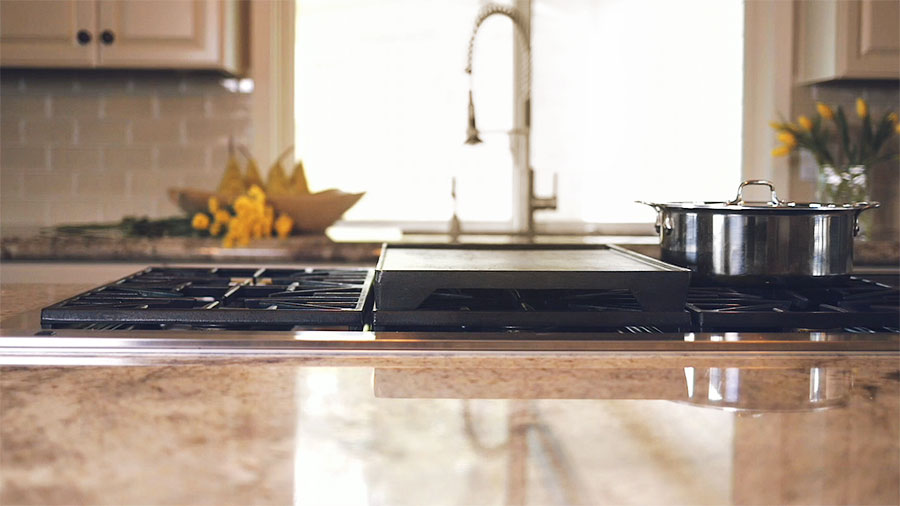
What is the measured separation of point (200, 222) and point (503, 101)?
136cm

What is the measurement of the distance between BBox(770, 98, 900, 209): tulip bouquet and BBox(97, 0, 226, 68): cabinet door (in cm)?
209

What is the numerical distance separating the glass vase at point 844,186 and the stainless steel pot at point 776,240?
1835mm

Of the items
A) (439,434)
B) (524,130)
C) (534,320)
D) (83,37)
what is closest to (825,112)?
(524,130)

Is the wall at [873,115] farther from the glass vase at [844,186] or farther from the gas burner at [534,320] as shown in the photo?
the gas burner at [534,320]

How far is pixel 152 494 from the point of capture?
17.0 inches

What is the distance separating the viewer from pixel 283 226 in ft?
8.20

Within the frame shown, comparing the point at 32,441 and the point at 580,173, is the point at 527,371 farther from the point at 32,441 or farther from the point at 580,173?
the point at 580,173

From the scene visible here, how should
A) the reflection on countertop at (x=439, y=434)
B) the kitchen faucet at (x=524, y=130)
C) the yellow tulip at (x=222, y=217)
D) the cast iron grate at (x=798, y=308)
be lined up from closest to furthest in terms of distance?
the reflection on countertop at (x=439, y=434) → the cast iron grate at (x=798, y=308) → the yellow tulip at (x=222, y=217) → the kitchen faucet at (x=524, y=130)

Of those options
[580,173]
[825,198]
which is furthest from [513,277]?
[580,173]

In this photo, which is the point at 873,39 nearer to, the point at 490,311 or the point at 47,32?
the point at 490,311

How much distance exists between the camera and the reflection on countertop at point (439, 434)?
443 mm

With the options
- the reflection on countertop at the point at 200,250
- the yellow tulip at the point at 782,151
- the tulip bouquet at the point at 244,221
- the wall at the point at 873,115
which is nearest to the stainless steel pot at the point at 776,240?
the reflection on countertop at the point at 200,250

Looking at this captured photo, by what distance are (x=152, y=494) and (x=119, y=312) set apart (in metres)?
0.49

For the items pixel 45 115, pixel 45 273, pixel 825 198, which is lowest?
pixel 45 273
